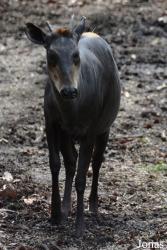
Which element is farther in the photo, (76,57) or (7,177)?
(7,177)

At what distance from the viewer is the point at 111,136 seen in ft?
36.7

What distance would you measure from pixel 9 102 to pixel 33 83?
3.70 ft

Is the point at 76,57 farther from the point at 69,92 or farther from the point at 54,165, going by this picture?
the point at 54,165

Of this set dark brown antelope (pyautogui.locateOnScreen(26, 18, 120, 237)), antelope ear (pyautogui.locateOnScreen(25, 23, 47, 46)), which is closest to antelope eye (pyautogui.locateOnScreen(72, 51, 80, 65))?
dark brown antelope (pyautogui.locateOnScreen(26, 18, 120, 237))

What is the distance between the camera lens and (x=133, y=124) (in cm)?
1177

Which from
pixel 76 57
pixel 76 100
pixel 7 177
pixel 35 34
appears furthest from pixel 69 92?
pixel 7 177

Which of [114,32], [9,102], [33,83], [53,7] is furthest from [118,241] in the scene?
[53,7]

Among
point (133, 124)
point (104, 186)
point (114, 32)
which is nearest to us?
point (104, 186)

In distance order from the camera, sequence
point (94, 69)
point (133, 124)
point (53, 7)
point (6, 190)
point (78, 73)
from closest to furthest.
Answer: point (78, 73)
point (94, 69)
point (6, 190)
point (133, 124)
point (53, 7)

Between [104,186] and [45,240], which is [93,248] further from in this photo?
[104,186]

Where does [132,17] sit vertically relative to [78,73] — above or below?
below

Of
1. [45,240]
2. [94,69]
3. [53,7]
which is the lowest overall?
[53,7]

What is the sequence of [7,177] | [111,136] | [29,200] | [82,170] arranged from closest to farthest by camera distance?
[82,170]
[29,200]
[7,177]
[111,136]

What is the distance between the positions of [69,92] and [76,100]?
1.78 feet
